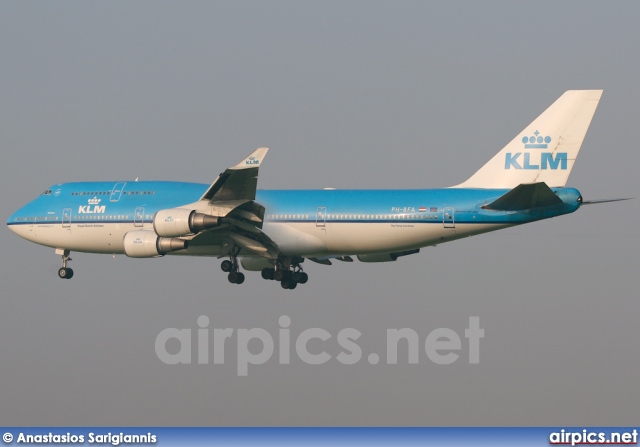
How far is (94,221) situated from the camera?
63.2m

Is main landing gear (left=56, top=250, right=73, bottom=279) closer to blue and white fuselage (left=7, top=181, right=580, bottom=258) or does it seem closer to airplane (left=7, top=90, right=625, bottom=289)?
blue and white fuselage (left=7, top=181, right=580, bottom=258)

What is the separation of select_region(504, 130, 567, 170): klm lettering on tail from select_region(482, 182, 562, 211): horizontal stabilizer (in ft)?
10.3

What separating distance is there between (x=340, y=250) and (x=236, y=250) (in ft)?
16.1

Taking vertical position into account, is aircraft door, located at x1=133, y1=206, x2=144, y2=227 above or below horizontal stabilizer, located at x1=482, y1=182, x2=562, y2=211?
above

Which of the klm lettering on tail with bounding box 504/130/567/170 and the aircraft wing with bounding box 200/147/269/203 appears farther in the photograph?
the klm lettering on tail with bounding box 504/130/567/170

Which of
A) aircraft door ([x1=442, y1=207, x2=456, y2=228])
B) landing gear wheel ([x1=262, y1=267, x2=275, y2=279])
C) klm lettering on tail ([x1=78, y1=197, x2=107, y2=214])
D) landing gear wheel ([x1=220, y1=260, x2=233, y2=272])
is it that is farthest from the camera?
klm lettering on tail ([x1=78, y1=197, x2=107, y2=214])

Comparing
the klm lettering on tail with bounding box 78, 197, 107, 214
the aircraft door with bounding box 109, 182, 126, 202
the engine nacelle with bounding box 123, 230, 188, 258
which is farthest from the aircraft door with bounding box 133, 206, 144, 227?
the engine nacelle with bounding box 123, 230, 188, 258

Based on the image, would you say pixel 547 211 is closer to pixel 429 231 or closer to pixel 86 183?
pixel 429 231

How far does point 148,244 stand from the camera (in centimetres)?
5862

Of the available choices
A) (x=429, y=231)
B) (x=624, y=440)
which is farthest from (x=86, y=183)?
(x=624, y=440)

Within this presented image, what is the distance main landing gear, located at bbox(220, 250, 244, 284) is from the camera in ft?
203

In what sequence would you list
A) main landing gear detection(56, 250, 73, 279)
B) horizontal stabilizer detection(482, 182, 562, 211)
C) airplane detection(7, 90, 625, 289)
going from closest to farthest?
horizontal stabilizer detection(482, 182, 562, 211) → airplane detection(7, 90, 625, 289) → main landing gear detection(56, 250, 73, 279)

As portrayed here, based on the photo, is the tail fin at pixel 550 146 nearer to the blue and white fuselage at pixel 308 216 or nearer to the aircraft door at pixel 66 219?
the blue and white fuselage at pixel 308 216

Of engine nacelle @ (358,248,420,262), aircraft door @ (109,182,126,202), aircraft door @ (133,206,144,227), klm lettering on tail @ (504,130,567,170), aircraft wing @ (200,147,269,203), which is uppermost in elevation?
aircraft door @ (109,182,126,202)
